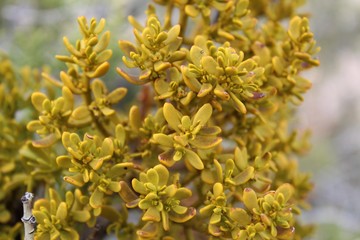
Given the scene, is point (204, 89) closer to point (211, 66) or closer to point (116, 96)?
point (211, 66)

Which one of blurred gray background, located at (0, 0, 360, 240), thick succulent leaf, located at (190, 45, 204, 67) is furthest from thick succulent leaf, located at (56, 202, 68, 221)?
blurred gray background, located at (0, 0, 360, 240)

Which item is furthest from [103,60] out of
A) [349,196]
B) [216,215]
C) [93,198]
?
[349,196]

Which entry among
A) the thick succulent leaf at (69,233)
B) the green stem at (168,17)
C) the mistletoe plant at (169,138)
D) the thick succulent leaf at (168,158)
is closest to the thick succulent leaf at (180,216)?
the mistletoe plant at (169,138)

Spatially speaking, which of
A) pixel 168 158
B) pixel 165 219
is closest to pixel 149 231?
pixel 165 219

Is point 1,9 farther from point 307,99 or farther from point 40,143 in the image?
point 307,99

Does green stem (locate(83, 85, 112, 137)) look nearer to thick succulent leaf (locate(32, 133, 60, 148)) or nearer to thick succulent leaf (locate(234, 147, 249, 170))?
thick succulent leaf (locate(32, 133, 60, 148))

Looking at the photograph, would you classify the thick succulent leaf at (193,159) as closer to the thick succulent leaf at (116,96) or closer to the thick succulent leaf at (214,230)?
the thick succulent leaf at (214,230)
